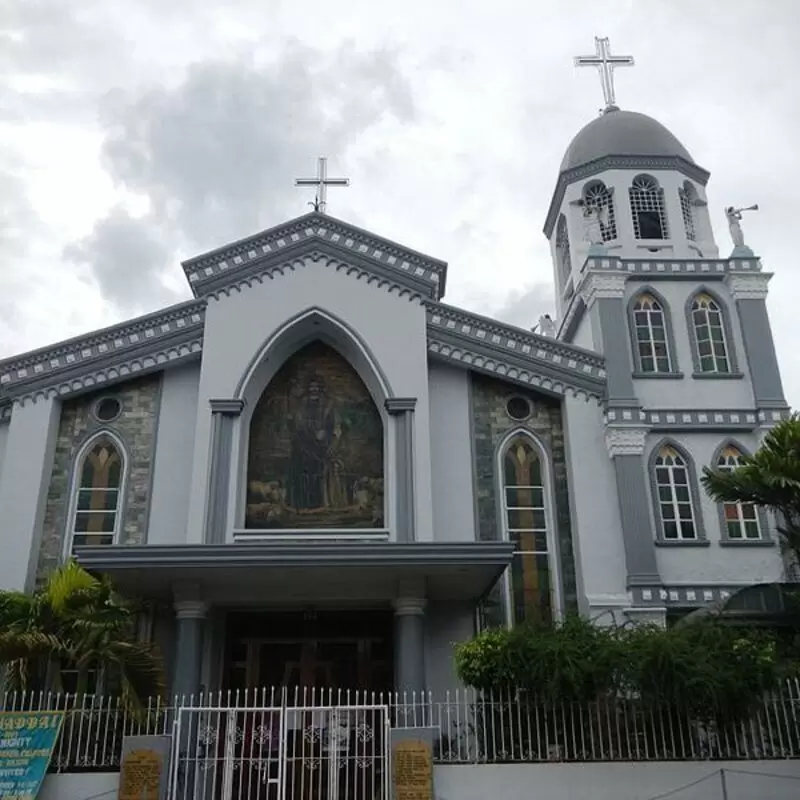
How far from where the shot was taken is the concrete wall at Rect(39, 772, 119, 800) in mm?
11625

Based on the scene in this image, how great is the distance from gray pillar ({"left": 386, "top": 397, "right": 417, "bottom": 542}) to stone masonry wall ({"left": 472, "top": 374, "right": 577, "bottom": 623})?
1433mm

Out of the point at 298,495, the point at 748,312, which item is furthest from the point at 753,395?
the point at 298,495

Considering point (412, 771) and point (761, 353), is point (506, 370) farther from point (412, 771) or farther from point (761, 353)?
point (412, 771)

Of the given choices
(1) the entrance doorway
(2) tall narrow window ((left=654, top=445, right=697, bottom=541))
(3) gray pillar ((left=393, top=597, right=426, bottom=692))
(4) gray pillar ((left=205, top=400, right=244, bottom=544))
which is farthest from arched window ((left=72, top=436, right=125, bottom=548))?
(2) tall narrow window ((left=654, top=445, right=697, bottom=541))

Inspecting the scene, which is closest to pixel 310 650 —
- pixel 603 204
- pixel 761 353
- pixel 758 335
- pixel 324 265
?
pixel 324 265

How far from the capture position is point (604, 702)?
12516 millimetres

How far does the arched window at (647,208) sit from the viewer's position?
21016 millimetres

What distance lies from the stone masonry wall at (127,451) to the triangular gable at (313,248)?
94.2 inches

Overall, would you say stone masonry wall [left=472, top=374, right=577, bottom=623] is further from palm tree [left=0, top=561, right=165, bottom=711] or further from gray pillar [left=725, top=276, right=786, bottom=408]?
palm tree [left=0, top=561, right=165, bottom=711]

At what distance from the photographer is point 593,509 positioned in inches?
692

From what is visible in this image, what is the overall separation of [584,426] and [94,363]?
9.43m

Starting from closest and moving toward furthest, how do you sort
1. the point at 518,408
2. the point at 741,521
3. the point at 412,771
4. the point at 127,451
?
the point at 412,771 → the point at 741,521 → the point at 127,451 → the point at 518,408

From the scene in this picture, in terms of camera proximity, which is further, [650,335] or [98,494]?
[650,335]

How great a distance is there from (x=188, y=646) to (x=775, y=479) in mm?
9237
